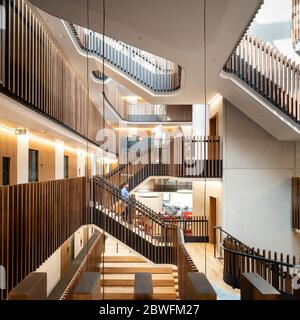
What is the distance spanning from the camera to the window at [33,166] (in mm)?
7155

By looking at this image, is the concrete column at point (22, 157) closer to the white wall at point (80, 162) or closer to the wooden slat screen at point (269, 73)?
the wooden slat screen at point (269, 73)

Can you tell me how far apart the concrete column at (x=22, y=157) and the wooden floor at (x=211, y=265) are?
467cm

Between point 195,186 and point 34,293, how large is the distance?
38.0 ft

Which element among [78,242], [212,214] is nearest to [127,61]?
[212,214]

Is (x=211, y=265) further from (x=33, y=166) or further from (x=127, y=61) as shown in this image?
(x=127, y=61)

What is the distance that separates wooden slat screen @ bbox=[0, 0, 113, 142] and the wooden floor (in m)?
4.72

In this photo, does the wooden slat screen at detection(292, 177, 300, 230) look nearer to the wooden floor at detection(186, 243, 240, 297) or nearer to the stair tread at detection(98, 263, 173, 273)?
the wooden floor at detection(186, 243, 240, 297)

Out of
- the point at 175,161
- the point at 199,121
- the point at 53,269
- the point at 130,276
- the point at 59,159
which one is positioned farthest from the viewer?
the point at 199,121

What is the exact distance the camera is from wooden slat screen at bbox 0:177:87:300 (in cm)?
341

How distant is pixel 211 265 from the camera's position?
7.88m

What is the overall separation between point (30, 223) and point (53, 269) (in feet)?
17.2

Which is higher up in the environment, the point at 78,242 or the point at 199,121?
the point at 199,121

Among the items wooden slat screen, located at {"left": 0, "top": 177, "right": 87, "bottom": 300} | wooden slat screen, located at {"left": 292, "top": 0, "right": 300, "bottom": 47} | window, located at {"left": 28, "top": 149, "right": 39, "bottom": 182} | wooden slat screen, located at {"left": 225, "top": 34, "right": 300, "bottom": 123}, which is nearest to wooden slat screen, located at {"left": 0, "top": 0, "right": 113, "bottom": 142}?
window, located at {"left": 28, "top": 149, "right": 39, "bottom": 182}
